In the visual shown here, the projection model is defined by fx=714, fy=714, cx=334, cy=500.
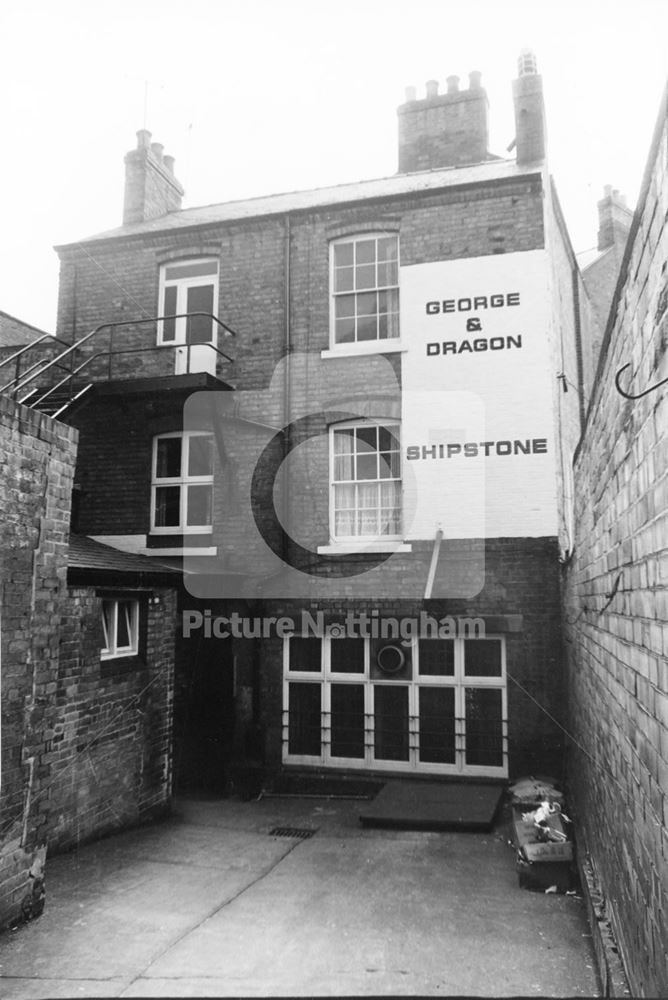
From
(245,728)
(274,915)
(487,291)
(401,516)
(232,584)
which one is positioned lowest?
(274,915)

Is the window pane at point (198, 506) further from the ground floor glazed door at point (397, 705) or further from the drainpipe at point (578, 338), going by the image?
the drainpipe at point (578, 338)

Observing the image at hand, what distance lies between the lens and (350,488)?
11.2m

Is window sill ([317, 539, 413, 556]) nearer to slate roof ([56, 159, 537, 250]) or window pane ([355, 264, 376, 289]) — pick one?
window pane ([355, 264, 376, 289])

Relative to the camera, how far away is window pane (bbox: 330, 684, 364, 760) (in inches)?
428

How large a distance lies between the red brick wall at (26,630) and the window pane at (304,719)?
18.0ft

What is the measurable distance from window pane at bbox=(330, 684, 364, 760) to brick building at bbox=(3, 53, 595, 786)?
0.02 m

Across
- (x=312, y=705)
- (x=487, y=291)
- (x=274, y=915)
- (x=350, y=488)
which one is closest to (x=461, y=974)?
(x=274, y=915)

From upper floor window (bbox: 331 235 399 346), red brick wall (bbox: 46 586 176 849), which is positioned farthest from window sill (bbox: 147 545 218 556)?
upper floor window (bbox: 331 235 399 346)

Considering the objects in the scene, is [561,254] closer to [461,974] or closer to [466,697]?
[466,697]

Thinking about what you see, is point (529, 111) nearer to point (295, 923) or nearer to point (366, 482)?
point (366, 482)

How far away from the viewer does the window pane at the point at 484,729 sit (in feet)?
33.6

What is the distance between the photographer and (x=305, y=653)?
11219 mm

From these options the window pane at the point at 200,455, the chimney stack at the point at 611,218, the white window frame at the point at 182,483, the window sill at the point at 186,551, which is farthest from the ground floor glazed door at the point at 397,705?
the chimney stack at the point at 611,218

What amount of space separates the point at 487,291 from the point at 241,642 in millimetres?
6595
